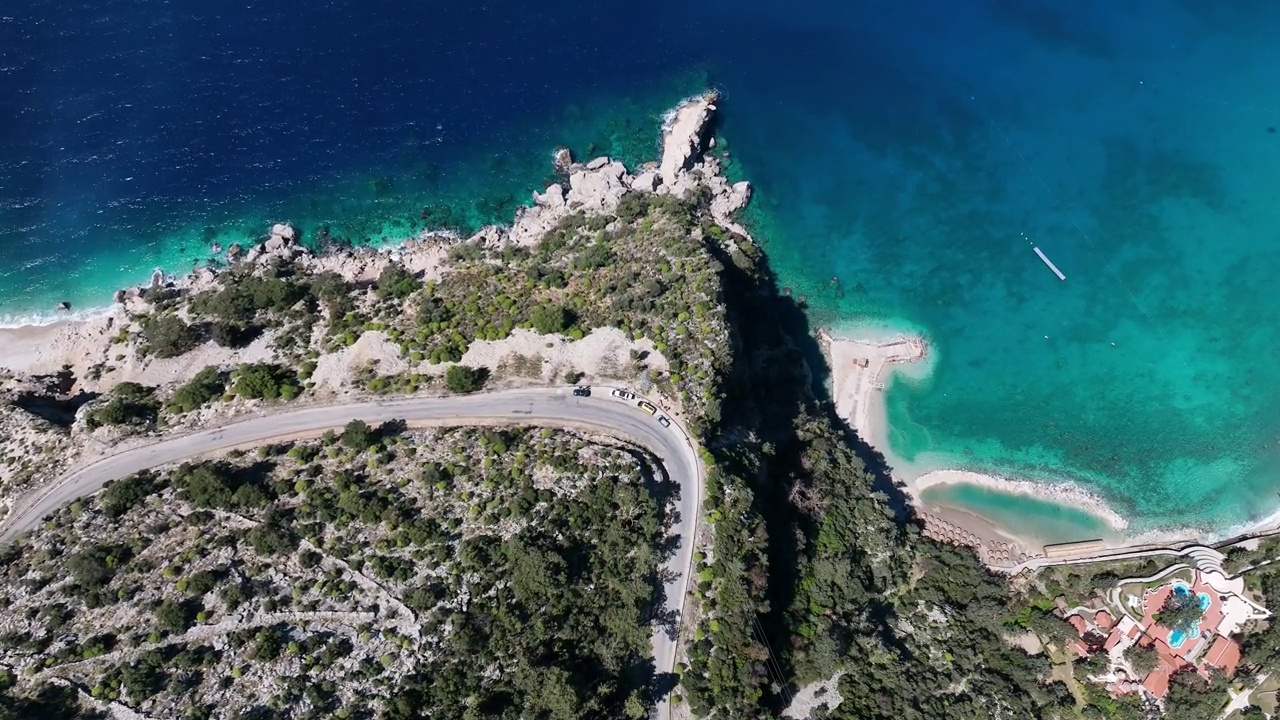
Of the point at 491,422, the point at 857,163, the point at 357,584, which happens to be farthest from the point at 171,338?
the point at 857,163

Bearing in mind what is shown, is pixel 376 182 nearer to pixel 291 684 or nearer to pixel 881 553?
pixel 291 684

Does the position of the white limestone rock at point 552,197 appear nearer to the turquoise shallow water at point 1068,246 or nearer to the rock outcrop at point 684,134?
the rock outcrop at point 684,134

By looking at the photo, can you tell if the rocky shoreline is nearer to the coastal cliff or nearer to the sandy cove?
the coastal cliff

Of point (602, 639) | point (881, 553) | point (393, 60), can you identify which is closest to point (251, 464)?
point (602, 639)

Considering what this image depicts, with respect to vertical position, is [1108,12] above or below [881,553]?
above

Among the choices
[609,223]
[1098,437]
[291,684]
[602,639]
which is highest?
[609,223]

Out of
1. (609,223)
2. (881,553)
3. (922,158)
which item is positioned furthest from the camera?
(922,158)

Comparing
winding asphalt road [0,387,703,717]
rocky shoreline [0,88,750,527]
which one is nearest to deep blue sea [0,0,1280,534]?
rocky shoreline [0,88,750,527]

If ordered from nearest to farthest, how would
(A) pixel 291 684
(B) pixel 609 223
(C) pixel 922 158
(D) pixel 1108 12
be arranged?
(A) pixel 291 684 → (B) pixel 609 223 → (C) pixel 922 158 → (D) pixel 1108 12
